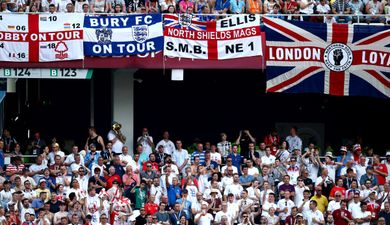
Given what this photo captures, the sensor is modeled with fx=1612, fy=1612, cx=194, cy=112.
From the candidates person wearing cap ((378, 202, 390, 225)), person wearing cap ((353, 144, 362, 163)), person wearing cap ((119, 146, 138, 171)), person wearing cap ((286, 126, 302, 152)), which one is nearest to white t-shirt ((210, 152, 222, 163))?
person wearing cap ((119, 146, 138, 171))

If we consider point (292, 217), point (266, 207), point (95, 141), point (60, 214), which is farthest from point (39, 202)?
point (292, 217)

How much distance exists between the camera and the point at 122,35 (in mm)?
41219

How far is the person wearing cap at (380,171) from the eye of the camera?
40594 millimetres

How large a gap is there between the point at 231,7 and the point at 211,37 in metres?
1.07

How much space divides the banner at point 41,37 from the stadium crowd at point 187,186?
209cm

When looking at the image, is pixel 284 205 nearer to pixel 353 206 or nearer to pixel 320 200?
pixel 320 200

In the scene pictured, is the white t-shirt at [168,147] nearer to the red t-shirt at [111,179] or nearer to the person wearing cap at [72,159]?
the red t-shirt at [111,179]

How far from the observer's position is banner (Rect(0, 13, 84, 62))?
40.9 metres

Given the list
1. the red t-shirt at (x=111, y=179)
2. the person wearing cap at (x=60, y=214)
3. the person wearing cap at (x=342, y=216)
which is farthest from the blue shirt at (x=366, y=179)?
the person wearing cap at (x=60, y=214)

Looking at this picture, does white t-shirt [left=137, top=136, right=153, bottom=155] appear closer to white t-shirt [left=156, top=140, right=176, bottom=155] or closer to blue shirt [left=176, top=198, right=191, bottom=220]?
white t-shirt [left=156, top=140, right=176, bottom=155]

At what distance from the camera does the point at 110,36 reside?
4119 cm

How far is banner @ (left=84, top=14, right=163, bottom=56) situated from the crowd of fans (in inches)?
16.8

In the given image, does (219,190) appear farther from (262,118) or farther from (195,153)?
(262,118)

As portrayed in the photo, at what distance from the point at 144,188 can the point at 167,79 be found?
8152 mm
